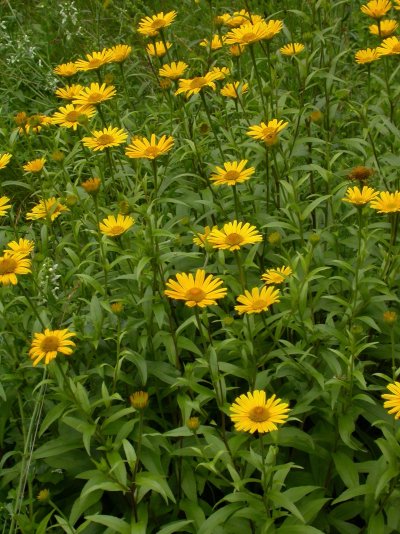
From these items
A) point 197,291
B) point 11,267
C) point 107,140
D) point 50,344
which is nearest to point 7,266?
point 11,267

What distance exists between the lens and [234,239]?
1.88 metres

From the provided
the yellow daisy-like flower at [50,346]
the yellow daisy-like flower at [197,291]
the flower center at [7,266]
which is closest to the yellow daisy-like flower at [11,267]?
the flower center at [7,266]

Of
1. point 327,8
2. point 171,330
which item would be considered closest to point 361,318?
point 171,330

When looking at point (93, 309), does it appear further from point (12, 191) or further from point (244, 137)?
point (12, 191)

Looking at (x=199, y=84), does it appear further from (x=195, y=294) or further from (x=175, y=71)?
(x=195, y=294)

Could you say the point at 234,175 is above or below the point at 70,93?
below

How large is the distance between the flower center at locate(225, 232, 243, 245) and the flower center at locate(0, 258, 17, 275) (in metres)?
0.53

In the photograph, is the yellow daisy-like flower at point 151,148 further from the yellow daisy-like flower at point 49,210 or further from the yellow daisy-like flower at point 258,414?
the yellow daisy-like flower at point 258,414

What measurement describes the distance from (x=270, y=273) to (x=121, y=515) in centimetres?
74

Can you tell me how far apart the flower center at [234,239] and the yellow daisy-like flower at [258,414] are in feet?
1.33

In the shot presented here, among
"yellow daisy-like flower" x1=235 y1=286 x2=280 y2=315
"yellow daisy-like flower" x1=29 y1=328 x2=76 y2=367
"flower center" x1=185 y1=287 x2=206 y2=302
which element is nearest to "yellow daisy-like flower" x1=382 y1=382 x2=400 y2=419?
"yellow daisy-like flower" x1=235 y1=286 x2=280 y2=315

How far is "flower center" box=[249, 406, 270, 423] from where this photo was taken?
61.6 inches

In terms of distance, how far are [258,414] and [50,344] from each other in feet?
1.64

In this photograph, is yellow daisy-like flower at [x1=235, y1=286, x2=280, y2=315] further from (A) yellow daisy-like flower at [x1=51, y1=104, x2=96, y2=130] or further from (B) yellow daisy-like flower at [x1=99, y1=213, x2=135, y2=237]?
(A) yellow daisy-like flower at [x1=51, y1=104, x2=96, y2=130]
